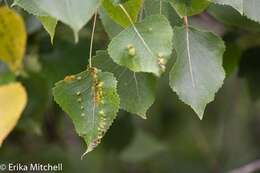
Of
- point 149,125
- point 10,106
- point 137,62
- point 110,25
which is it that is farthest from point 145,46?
point 149,125

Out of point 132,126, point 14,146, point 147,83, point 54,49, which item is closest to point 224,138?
point 132,126

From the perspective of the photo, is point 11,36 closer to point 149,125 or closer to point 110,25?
point 110,25

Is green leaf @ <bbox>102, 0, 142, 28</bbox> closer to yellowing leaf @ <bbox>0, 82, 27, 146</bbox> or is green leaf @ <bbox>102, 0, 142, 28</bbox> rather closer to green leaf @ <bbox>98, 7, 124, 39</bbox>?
green leaf @ <bbox>98, 7, 124, 39</bbox>

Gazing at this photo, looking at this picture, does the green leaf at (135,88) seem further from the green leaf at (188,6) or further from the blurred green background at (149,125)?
the blurred green background at (149,125)

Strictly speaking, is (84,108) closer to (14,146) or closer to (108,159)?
(14,146)

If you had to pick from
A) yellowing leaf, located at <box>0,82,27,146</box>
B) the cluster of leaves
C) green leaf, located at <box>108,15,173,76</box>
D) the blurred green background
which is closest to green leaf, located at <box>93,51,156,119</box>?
the cluster of leaves

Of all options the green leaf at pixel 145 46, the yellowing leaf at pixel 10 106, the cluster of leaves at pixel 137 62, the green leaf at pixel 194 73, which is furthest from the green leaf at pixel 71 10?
the yellowing leaf at pixel 10 106

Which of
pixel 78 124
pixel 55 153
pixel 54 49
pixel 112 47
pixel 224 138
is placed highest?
pixel 112 47
